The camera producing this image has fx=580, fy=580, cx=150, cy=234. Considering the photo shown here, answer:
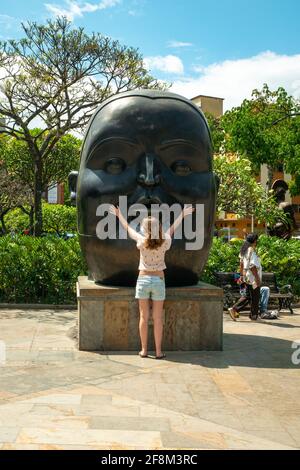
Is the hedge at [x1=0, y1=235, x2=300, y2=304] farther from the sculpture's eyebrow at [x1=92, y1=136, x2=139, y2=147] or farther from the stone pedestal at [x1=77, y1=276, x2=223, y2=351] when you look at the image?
the sculpture's eyebrow at [x1=92, y1=136, x2=139, y2=147]

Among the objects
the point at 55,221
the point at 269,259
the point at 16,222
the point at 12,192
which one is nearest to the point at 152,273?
the point at 269,259

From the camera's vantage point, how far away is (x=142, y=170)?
7129mm

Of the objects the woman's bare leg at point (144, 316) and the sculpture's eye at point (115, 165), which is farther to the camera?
the sculpture's eye at point (115, 165)

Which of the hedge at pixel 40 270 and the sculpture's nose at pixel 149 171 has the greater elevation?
the sculpture's nose at pixel 149 171

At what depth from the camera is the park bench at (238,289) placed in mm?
12055

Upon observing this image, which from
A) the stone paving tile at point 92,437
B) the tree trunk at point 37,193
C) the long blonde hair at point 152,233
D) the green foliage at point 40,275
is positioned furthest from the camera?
the tree trunk at point 37,193

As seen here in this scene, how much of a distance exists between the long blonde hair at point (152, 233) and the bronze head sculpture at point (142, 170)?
A: 1.29ft

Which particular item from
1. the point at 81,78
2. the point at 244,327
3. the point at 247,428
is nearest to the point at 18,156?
the point at 81,78

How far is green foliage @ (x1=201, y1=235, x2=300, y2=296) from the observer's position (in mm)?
13117

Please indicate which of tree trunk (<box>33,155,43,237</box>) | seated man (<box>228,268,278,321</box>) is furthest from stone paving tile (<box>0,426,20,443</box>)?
tree trunk (<box>33,155,43,237</box>)

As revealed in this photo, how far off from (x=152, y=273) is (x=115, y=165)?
1.46m

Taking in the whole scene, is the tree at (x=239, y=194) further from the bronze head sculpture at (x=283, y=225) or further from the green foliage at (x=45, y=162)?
the green foliage at (x=45, y=162)

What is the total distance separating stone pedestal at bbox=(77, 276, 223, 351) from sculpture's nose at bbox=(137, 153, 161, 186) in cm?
139

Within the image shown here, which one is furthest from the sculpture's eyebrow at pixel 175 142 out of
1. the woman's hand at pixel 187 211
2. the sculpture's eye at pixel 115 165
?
the woman's hand at pixel 187 211
